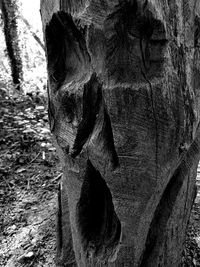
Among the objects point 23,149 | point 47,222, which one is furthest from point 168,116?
point 23,149

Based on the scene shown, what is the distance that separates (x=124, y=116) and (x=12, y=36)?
15.4 feet

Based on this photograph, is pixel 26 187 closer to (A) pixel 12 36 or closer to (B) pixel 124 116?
(B) pixel 124 116

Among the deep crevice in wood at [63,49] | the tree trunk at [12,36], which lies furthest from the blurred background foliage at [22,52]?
the deep crevice in wood at [63,49]

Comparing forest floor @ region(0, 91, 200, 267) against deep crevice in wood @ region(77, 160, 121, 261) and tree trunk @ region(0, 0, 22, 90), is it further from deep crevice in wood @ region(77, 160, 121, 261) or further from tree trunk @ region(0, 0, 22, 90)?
tree trunk @ region(0, 0, 22, 90)

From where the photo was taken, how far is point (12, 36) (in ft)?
16.9

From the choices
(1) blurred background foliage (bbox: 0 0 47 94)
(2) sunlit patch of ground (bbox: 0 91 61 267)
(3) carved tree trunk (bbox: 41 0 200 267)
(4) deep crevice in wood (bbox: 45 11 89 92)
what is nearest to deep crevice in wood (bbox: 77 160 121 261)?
(3) carved tree trunk (bbox: 41 0 200 267)

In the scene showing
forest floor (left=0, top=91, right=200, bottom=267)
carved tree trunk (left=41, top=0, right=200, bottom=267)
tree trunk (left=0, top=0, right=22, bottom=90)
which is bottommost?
A: forest floor (left=0, top=91, right=200, bottom=267)

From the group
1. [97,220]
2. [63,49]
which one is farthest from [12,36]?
[97,220]

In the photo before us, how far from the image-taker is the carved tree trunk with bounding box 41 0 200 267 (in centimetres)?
101

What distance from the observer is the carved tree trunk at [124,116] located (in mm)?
1007

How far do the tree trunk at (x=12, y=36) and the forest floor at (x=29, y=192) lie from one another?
1363 mm

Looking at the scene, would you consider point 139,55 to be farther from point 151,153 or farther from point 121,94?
point 151,153

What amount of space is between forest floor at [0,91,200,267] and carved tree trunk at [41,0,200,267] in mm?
582

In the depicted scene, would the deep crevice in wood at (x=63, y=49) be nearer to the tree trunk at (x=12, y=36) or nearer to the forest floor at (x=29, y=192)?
the forest floor at (x=29, y=192)
